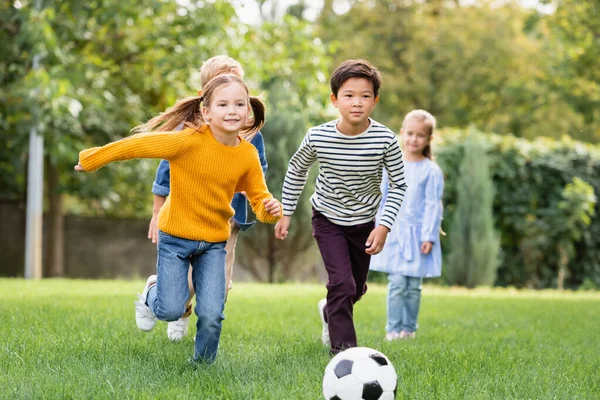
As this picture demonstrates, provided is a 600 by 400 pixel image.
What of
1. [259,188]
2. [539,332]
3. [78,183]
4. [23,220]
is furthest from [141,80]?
[259,188]

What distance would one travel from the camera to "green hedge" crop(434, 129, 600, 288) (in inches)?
558

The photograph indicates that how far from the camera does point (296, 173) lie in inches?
→ 200

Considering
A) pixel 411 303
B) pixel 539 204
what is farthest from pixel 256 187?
pixel 539 204

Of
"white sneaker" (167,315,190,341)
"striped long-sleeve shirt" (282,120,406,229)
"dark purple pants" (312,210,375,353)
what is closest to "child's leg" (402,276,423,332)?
"dark purple pants" (312,210,375,353)

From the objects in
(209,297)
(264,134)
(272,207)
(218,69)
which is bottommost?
(209,297)

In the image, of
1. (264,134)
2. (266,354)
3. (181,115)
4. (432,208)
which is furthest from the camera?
(264,134)

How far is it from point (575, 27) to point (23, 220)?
11.6 meters

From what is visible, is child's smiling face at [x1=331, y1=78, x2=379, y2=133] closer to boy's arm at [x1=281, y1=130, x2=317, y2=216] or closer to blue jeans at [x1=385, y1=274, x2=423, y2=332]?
boy's arm at [x1=281, y1=130, x2=317, y2=216]

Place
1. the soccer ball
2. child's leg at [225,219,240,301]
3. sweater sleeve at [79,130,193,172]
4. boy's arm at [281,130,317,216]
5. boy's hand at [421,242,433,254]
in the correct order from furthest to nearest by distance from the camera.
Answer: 1. boy's hand at [421,242,433,254]
2. child's leg at [225,219,240,301]
3. boy's arm at [281,130,317,216]
4. sweater sleeve at [79,130,193,172]
5. the soccer ball

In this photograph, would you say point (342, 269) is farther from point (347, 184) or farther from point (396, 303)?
point (396, 303)

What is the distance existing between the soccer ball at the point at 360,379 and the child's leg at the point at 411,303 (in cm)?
287

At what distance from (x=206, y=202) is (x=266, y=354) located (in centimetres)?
101

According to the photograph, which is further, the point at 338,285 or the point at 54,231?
the point at 54,231

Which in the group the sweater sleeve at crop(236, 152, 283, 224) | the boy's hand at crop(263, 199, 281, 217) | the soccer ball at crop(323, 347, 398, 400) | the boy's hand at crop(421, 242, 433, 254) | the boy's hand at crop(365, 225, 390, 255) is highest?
the sweater sleeve at crop(236, 152, 283, 224)
